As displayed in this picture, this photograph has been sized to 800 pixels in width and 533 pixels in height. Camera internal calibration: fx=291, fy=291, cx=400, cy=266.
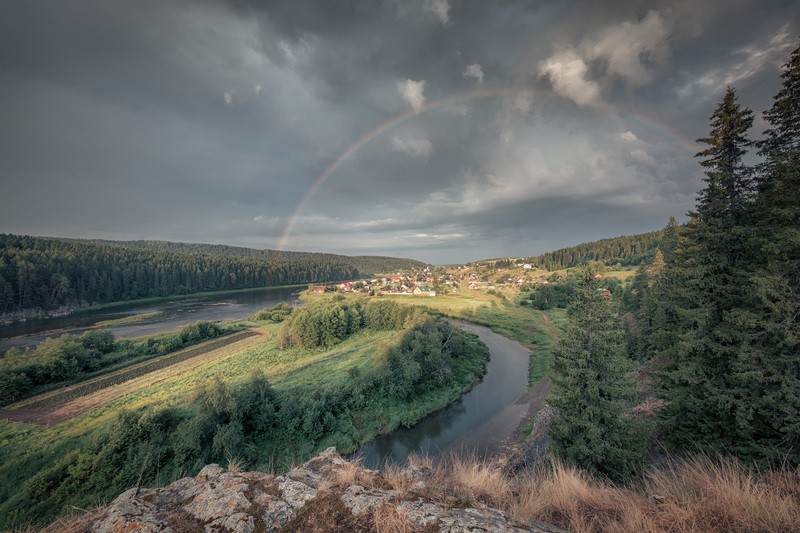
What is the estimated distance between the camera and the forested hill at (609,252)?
310ft

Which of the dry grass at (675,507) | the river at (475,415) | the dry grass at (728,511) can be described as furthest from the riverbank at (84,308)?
the dry grass at (728,511)

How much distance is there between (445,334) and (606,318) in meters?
23.7

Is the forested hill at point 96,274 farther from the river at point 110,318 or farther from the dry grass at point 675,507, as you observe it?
the dry grass at point 675,507

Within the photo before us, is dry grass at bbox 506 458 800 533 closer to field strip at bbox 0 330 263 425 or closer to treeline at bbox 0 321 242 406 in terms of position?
field strip at bbox 0 330 263 425

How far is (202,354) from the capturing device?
36875 millimetres

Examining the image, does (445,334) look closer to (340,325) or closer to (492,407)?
(492,407)

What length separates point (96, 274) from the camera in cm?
8031

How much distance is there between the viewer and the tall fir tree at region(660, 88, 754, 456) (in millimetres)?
9336

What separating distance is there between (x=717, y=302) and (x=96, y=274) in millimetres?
118073

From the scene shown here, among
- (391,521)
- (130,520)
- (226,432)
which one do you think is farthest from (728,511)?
(226,432)

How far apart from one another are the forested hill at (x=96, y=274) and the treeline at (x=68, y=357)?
5118 cm

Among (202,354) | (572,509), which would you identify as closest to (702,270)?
(572,509)

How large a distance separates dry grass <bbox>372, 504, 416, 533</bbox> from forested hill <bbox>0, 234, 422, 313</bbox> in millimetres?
101433

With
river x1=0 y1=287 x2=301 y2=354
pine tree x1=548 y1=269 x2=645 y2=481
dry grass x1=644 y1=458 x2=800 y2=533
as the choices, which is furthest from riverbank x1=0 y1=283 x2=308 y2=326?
dry grass x1=644 y1=458 x2=800 y2=533
